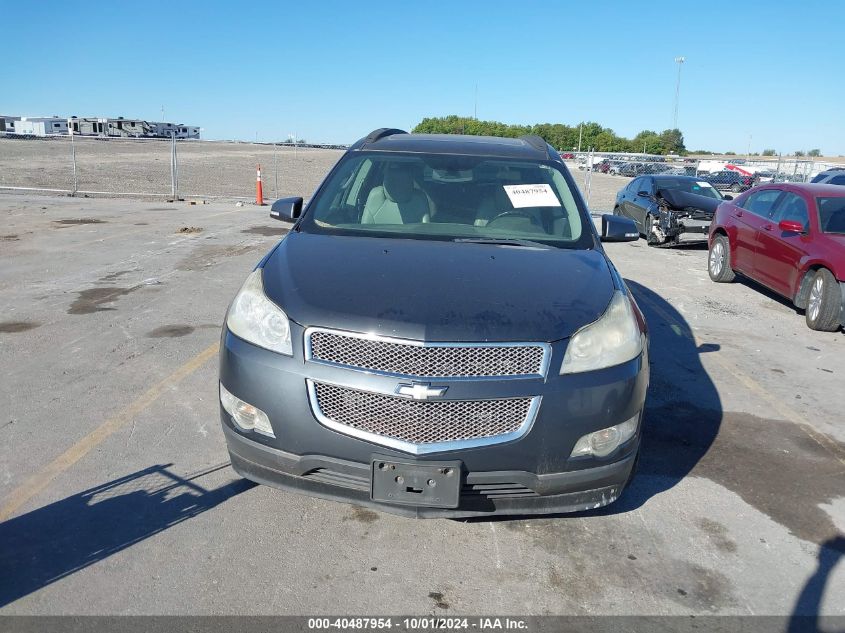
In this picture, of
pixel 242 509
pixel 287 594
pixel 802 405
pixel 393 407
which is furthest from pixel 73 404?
pixel 802 405

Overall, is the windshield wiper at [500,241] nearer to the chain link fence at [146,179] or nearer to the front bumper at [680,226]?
the front bumper at [680,226]

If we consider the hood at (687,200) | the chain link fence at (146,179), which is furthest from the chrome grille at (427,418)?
the chain link fence at (146,179)

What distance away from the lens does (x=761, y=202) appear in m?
9.82

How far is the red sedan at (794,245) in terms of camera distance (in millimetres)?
7742

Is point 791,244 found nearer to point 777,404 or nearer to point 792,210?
point 792,210

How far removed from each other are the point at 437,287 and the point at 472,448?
0.80 meters

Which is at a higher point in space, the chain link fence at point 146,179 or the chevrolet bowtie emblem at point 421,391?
the chain link fence at point 146,179

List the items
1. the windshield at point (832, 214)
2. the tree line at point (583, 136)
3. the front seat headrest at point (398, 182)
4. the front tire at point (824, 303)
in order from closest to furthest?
the front seat headrest at point (398, 182) < the front tire at point (824, 303) < the windshield at point (832, 214) < the tree line at point (583, 136)

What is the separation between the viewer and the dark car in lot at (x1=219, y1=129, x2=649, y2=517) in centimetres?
289

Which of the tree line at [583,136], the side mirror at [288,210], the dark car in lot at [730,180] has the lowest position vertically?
the side mirror at [288,210]

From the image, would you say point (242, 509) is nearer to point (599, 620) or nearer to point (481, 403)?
point (481, 403)

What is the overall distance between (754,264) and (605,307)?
719cm

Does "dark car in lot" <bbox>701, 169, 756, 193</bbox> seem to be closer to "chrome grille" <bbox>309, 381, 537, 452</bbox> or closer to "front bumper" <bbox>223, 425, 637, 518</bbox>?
"front bumper" <bbox>223, 425, 637, 518</bbox>

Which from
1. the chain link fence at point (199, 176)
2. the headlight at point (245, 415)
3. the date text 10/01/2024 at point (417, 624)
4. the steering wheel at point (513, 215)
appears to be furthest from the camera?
the chain link fence at point (199, 176)
